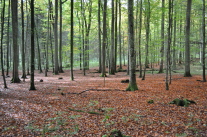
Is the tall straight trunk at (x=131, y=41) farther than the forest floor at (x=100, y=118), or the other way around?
the tall straight trunk at (x=131, y=41)

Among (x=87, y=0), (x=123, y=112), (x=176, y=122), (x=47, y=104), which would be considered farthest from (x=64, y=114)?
(x=87, y=0)

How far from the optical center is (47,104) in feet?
23.7

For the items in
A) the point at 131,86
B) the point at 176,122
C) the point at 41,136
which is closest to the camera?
the point at 41,136

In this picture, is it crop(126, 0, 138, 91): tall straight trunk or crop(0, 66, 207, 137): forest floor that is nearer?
crop(0, 66, 207, 137): forest floor

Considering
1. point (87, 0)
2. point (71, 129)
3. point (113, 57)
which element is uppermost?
point (87, 0)

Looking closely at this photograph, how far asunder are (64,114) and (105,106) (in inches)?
79.1

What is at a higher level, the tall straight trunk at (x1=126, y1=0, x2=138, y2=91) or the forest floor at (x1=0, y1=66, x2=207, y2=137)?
the tall straight trunk at (x1=126, y1=0, x2=138, y2=91)

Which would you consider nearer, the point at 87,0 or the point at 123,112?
the point at 123,112

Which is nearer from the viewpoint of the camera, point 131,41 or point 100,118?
point 100,118

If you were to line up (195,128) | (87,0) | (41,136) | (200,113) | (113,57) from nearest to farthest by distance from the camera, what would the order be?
(41,136)
(195,128)
(200,113)
(113,57)
(87,0)

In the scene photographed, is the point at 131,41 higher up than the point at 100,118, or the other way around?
the point at 131,41

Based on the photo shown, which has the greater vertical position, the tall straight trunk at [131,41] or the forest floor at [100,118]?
the tall straight trunk at [131,41]

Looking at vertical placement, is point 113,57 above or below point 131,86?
above

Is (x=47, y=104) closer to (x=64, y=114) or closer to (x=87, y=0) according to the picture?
(x=64, y=114)
